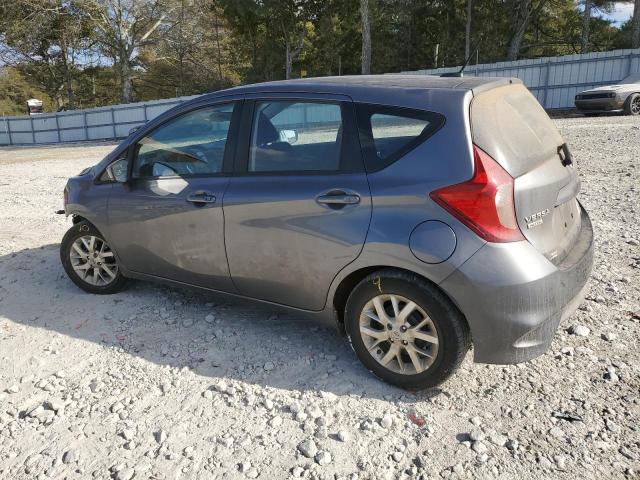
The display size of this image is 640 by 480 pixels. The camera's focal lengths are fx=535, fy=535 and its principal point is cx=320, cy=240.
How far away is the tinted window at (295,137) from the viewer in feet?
10.7

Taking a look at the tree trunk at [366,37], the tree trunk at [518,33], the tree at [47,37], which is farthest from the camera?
the tree trunk at [518,33]

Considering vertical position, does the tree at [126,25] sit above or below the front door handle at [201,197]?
above

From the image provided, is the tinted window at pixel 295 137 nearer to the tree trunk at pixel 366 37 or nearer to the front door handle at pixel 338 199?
the front door handle at pixel 338 199

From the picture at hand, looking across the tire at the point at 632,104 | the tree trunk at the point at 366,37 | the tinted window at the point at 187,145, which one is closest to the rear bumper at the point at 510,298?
the tinted window at the point at 187,145

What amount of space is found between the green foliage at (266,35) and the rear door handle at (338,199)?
102ft

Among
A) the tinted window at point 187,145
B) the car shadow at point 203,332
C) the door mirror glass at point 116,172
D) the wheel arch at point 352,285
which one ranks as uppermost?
the tinted window at point 187,145

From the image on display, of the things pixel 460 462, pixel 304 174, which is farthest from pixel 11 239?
pixel 460 462

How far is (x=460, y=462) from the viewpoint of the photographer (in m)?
2.61

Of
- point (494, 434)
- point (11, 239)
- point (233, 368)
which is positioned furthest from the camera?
point (11, 239)

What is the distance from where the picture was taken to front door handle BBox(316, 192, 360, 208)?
3072 mm

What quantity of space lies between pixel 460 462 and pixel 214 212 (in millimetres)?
2176

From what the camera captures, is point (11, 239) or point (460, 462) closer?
point (460, 462)

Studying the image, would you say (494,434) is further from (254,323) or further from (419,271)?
(254,323)

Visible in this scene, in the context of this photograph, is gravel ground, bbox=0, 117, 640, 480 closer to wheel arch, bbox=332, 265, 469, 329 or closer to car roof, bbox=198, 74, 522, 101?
wheel arch, bbox=332, 265, 469, 329
